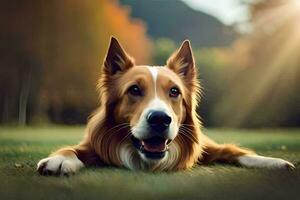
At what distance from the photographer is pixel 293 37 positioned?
4035mm

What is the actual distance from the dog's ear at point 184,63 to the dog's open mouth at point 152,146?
0.41 m

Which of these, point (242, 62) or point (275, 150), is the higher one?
point (242, 62)

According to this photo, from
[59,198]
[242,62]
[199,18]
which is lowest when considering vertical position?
[59,198]

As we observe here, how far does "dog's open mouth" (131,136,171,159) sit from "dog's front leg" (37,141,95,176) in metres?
0.27

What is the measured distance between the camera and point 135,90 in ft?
Answer: 11.6

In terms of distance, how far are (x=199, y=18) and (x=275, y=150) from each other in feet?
2.98

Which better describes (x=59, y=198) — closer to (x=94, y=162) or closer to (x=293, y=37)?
(x=94, y=162)

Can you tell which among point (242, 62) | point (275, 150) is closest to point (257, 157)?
point (275, 150)

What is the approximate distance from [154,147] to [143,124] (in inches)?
7.7

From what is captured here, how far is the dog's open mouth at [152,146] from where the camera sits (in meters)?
3.53

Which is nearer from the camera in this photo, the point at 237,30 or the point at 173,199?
the point at 173,199

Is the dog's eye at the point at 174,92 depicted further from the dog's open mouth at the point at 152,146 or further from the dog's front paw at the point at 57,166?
the dog's front paw at the point at 57,166

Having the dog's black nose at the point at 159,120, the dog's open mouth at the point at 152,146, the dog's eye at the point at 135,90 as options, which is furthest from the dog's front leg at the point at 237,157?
the dog's eye at the point at 135,90

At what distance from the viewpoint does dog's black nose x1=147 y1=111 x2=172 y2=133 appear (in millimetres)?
3379
